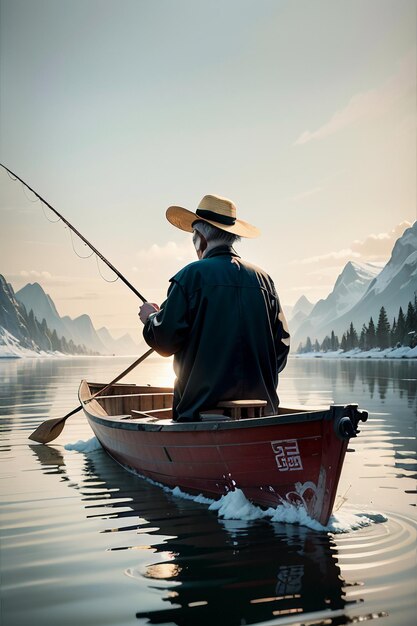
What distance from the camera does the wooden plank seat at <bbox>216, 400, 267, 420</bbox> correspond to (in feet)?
22.1

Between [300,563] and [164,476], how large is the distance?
3154mm

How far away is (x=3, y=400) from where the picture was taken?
926 inches

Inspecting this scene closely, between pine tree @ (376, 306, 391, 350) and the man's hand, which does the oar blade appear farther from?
pine tree @ (376, 306, 391, 350)

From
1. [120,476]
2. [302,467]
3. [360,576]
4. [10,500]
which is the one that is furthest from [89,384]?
[360,576]

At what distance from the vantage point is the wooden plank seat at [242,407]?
6.75 meters

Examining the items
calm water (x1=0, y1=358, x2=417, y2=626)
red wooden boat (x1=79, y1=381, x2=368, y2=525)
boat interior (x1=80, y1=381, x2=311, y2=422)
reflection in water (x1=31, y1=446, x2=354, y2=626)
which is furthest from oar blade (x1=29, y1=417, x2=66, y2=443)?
reflection in water (x1=31, y1=446, x2=354, y2=626)

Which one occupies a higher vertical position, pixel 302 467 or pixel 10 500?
pixel 302 467

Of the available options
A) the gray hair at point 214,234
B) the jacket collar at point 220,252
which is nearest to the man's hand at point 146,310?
the jacket collar at point 220,252

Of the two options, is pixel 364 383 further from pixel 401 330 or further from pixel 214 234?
pixel 401 330

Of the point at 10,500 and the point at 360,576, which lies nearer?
the point at 360,576

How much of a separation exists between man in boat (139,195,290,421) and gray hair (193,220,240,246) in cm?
8

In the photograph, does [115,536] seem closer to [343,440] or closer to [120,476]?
[343,440]

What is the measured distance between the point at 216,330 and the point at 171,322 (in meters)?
0.49

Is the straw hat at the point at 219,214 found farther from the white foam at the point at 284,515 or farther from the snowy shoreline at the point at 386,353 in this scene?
the snowy shoreline at the point at 386,353
